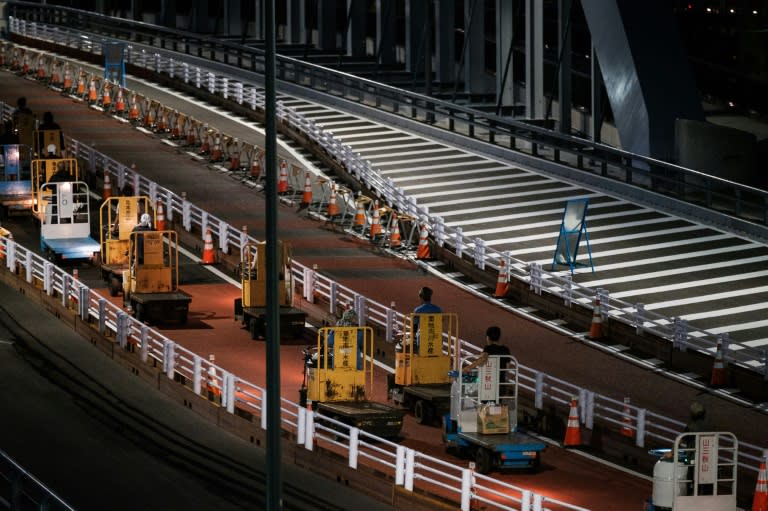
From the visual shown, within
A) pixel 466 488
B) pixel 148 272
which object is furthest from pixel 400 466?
pixel 148 272

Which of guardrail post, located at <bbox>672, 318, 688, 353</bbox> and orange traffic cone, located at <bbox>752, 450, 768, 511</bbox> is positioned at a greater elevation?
orange traffic cone, located at <bbox>752, 450, 768, 511</bbox>

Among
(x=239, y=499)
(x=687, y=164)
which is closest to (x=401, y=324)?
(x=239, y=499)

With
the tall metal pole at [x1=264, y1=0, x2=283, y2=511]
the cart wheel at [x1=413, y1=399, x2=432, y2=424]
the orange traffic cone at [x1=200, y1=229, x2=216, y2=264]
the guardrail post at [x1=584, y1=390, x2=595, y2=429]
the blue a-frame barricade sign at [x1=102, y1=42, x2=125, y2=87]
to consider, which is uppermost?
the tall metal pole at [x1=264, y1=0, x2=283, y2=511]

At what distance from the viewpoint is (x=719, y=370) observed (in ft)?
97.7

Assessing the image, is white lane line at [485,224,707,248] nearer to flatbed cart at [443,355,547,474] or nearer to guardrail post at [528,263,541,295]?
guardrail post at [528,263,541,295]

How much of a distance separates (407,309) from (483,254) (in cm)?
344

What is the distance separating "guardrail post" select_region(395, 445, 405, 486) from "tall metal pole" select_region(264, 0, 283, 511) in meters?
5.52

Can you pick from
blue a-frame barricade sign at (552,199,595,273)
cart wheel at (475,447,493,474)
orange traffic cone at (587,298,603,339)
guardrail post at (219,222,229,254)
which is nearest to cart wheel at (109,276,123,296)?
guardrail post at (219,222,229,254)

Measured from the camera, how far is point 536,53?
187 ft

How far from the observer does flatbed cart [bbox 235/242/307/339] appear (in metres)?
32.4

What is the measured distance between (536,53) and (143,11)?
45311 millimetres

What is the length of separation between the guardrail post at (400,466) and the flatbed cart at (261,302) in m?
9.96

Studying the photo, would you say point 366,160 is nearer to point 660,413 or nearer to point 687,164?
point 687,164

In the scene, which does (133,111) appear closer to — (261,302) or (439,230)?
(439,230)
